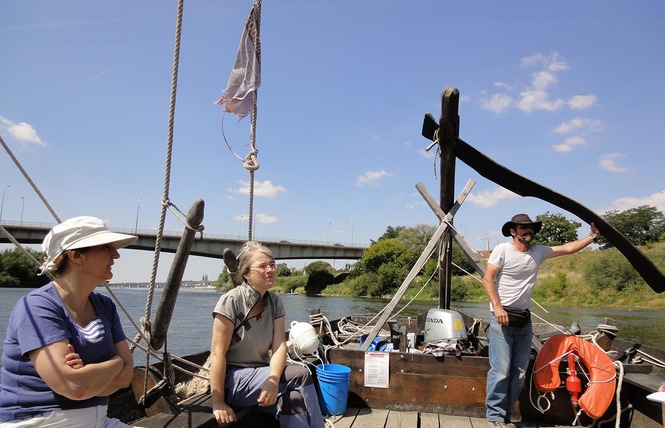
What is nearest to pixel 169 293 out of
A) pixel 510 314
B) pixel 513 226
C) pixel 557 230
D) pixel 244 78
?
pixel 244 78

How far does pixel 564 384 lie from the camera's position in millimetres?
3664

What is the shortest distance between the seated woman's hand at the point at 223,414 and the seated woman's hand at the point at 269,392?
0.16 metres

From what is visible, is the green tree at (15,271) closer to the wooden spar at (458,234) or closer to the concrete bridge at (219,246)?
the concrete bridge at (219,246)

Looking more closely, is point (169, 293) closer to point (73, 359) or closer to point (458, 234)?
point (73, 359)

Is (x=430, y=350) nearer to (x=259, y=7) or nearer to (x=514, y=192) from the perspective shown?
(x=514, y=192)

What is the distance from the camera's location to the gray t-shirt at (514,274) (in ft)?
11.8

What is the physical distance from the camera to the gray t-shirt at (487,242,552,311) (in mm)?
3590

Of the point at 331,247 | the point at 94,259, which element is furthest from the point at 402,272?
the point at 94,259

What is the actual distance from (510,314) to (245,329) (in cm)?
209

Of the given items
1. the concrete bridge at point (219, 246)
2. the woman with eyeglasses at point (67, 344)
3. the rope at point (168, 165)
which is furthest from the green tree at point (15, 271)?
the woman with eyeglasses at point (67, 344)

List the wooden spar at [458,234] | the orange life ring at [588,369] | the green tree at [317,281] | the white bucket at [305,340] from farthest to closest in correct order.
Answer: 1. the green tree at [317,281]
2. the wooden spar at [458,234]
3. the white bucket at [305,340]
4. the orange life ring at [588,369]

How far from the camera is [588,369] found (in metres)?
3.58

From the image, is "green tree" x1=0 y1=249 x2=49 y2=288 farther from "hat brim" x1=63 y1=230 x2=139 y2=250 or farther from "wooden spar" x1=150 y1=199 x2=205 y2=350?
"hat brim" x1=63 y1=230 x2=139 y2=250

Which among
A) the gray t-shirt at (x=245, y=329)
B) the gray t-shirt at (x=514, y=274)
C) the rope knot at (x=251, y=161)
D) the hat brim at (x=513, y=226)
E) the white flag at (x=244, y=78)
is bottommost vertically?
the gray t-shirt at (x=245, y=329)
